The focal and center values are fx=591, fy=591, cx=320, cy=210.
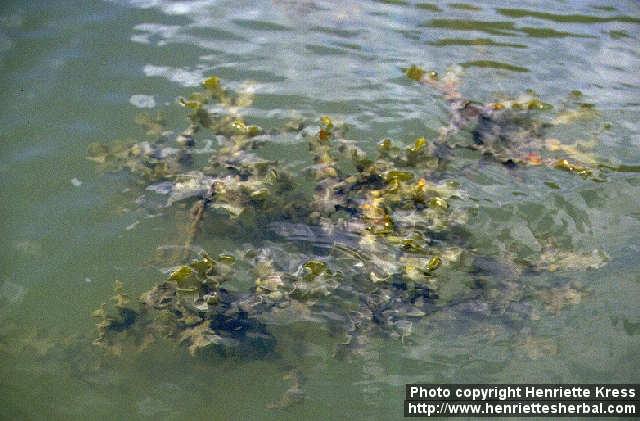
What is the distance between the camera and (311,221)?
12.3 ft

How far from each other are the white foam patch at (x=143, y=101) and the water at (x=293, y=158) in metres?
0.03

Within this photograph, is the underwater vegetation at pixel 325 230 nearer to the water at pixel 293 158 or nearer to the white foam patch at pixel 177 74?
the water at pixel 293 158

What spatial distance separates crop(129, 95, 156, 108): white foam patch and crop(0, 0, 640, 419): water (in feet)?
0.11

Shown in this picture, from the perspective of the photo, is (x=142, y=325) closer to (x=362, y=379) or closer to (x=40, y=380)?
(x=40, y=380)

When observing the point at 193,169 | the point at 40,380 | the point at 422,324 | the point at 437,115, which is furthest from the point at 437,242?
the point at 40,380

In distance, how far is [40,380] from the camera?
312 centimetres

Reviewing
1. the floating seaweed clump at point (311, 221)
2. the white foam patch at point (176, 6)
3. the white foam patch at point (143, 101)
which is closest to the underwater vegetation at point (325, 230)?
the floating seaweed clump at point (311, 221)

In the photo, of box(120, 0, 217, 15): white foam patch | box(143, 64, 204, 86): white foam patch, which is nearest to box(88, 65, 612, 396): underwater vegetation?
box(143, 64, 204, 86): white foam patch

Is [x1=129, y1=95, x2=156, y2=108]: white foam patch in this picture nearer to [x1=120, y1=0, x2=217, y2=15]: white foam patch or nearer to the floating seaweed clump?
the floating seaweed clump

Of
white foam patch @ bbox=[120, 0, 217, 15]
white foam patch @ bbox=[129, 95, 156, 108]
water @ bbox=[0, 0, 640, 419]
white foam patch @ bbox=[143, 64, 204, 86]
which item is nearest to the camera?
water @ bbox=[0, 0, 640, 419]

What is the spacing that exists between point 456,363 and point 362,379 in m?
0.53

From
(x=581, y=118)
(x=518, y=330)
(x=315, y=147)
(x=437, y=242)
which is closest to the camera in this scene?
(x=518, y=330)

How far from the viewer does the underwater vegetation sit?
10.7ft

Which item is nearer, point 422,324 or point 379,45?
point 422,324
